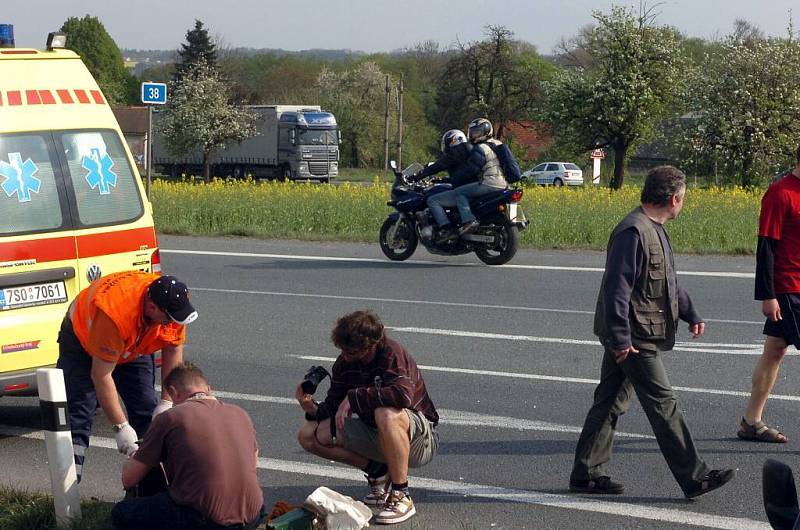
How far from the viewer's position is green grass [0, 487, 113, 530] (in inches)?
229

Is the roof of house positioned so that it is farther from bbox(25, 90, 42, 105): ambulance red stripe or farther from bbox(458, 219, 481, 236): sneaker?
bbox(25, 90, 42, 105): ambulance red stripe

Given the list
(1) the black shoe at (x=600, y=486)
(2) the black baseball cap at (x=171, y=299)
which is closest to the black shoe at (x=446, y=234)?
(1) the black shoe at (x=600, y=486)

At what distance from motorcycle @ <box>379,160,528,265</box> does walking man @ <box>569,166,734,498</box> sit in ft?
31.9

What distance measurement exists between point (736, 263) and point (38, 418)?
1133cm

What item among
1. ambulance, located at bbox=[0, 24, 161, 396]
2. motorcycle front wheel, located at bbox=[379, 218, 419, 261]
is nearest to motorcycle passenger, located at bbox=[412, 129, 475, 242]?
motorcycle front wheel, located at bbox=[379, 218, 419, 261]

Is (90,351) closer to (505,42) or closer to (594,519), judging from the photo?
(594,519)

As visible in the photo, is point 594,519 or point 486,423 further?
point 486,423

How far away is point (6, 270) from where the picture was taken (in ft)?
24.1

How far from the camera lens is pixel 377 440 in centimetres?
614

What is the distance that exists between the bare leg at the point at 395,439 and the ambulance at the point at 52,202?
245 cm

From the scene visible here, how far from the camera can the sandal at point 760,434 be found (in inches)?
294

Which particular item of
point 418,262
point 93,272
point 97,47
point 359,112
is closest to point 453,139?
point 418,262

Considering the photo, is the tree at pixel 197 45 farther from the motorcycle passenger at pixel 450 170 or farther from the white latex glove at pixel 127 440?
the white latex glove at pixel 127 440


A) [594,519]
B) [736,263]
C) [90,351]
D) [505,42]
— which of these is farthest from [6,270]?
[505,42]
